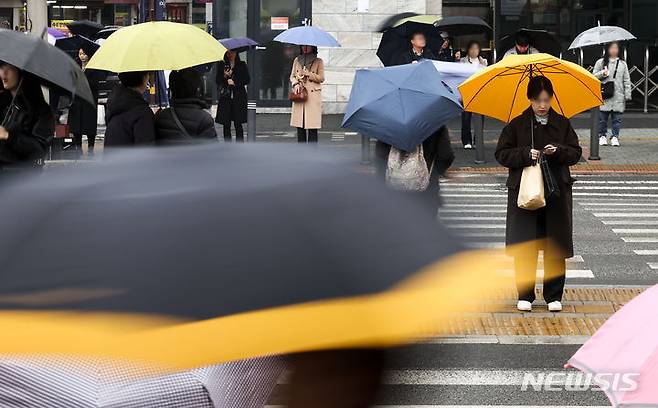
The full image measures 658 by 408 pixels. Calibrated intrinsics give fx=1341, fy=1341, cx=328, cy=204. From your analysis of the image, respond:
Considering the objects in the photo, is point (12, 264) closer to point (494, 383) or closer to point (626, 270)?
point (494, 383)

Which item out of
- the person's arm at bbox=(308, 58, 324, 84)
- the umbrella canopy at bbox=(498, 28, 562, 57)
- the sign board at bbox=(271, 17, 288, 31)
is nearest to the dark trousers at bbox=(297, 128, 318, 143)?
the person's arm at bbox=(308, 58, 324, 84)

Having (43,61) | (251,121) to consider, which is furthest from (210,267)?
(251,121)

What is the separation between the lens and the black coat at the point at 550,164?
955cm

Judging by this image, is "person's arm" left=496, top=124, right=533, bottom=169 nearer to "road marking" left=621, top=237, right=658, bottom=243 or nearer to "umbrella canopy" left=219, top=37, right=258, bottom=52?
"road marking" left=621, top=237, right=658, bottom=243

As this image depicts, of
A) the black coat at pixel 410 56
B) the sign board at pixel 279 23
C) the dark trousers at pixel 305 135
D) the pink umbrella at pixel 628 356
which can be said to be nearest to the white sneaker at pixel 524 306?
the pink umbrella at pixel 628 356

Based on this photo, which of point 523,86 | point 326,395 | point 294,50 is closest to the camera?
point 326,395

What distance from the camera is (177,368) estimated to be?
3189 mm

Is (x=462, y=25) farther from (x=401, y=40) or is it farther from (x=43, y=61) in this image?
(x=43, y=61)

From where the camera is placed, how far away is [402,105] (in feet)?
32.1

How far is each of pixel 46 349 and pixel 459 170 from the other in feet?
54.9

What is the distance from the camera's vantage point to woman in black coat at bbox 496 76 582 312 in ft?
31.2

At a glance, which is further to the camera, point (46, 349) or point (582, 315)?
point (582, 315)

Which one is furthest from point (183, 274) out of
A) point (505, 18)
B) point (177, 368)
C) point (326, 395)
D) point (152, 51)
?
point (505, 18)

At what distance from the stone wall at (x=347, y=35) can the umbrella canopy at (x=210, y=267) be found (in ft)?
85.1
